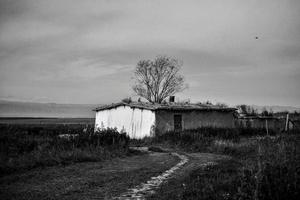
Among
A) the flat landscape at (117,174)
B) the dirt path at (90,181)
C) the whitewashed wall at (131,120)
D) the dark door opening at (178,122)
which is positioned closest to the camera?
the flat landscape at (117,174)

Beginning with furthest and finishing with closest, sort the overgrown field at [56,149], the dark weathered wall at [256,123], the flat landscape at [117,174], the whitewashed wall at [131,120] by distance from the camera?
the dark weathered wall at [256,123] < the whitewashed wall at [131,120] < the overgrown field at [56,149] < the flat landscape at [117,174]

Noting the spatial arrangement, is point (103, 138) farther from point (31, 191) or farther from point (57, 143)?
point (31, 191)

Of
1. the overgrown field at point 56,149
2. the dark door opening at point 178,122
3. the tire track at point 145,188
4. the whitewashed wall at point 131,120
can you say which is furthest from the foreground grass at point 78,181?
the dark door opening at point 178,122

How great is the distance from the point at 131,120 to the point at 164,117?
3865 millimetres

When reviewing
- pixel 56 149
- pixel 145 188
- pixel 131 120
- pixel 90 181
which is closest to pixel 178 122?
pixel 131 120

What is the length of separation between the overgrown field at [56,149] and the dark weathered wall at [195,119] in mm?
8290

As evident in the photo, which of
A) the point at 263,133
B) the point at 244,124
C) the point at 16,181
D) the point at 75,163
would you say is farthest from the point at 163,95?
the point at 16,181

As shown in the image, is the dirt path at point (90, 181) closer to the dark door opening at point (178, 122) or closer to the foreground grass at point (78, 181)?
the foreground grass at point (78, 181)

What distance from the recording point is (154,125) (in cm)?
2361

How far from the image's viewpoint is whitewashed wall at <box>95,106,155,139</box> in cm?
2451

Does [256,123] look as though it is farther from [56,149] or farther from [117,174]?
[117,174]

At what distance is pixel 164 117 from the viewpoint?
2405cm

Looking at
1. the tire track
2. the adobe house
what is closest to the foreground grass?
the tire track

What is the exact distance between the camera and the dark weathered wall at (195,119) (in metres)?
24.0
